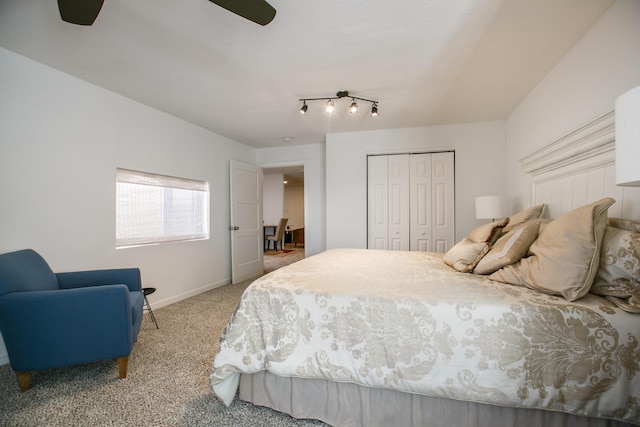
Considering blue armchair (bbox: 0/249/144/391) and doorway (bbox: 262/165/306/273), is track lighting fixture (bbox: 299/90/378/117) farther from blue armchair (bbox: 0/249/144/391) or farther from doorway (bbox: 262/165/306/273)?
doorway (bbox: 262/165/306/273)

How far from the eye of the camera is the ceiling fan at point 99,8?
3.91ft

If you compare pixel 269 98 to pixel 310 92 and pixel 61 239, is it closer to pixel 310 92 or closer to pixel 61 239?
pixel 310 92

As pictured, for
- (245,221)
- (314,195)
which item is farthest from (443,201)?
(245,221)

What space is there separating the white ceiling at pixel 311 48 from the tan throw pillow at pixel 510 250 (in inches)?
53.0

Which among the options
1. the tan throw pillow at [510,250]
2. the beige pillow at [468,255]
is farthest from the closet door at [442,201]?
the tan throw pillow at [510,250]

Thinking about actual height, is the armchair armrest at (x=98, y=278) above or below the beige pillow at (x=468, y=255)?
below

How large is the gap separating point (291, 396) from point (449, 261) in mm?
1407

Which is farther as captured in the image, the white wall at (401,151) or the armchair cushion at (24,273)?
the white wall at (401,151)

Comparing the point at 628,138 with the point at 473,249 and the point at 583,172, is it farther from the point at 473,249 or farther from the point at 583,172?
the point at 583,172

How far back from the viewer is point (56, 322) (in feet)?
5.31

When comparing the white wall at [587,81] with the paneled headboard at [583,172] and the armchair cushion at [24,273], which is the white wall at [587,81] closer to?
the paneled headboard at [583,172]

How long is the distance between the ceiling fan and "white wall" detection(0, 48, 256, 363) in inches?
55.2

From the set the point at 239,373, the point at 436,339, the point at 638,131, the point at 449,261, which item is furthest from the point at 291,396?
the point at 638,131

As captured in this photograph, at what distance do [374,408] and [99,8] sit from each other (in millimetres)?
2352
